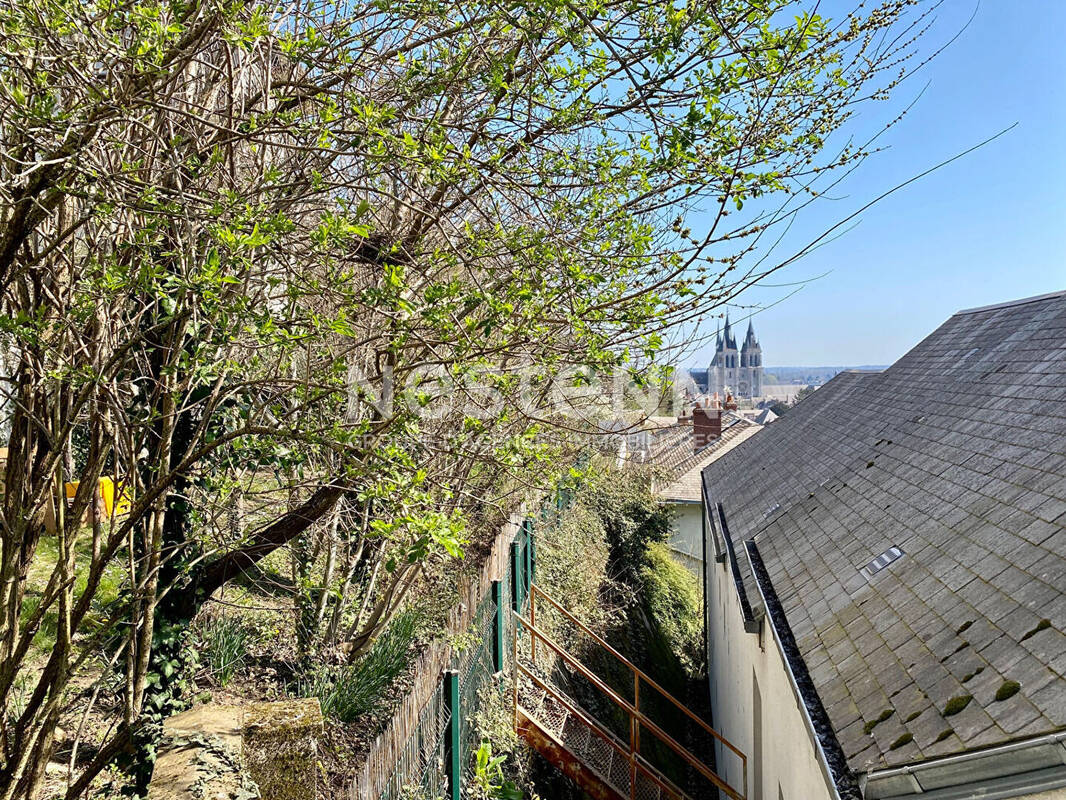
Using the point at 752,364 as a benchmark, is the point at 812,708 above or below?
below

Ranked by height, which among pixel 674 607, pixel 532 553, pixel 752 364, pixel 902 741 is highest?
pixel 752 364

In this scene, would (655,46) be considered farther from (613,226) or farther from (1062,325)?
(1062,325)

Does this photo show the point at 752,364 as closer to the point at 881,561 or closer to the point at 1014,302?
the point at 1014,302

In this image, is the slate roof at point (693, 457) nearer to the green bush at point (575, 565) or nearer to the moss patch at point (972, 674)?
the green bush at point (575, 565)

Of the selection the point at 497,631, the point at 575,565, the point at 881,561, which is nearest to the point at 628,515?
the point at 575,565

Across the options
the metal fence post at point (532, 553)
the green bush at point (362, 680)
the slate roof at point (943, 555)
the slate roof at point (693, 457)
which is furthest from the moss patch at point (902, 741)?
the slate roof at point (693, 457)

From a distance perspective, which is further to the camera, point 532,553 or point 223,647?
point 532,553

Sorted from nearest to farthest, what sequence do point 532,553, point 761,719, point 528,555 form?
point 761,719 < point 528,555 < point 532,553

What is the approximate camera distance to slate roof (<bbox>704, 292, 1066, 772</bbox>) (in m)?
3.95

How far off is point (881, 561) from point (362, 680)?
495 cm

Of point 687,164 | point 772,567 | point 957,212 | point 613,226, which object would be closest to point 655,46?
point 687,164

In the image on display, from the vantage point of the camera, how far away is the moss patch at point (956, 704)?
3.91 metres

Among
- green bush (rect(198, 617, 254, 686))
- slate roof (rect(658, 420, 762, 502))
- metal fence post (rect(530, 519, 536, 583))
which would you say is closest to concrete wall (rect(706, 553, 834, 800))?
metal fence post (rect(530, 519, 536, 583))

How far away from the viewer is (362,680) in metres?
5.86
